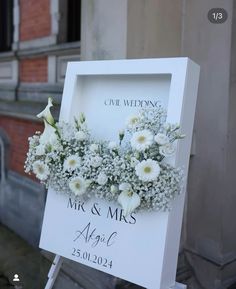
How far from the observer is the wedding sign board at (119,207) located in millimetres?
1788

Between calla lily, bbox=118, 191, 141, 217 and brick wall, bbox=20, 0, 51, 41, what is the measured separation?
3109mm

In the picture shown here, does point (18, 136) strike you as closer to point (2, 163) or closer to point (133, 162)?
point (2, 163)

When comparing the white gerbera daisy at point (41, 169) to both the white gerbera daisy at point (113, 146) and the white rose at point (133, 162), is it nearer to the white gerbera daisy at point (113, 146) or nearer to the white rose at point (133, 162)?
the white gerbera daisy at point (113, 146)

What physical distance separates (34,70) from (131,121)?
3.21 metres

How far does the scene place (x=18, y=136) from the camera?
4918 millimetres

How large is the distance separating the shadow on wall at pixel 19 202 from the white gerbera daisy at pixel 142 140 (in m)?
2.65

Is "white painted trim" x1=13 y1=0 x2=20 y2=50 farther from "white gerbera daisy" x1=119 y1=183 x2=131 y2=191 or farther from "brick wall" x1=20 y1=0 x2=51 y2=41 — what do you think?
"white gerbera daisy" x1=119 y1=183 x2=131 y2=191

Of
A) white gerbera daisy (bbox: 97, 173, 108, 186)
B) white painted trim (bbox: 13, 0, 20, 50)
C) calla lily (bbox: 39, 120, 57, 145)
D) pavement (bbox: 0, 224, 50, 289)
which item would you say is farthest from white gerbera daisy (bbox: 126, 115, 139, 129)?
white painted trim (bbox: 13, 0, 20, 50)

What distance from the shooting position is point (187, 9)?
10.0 feet

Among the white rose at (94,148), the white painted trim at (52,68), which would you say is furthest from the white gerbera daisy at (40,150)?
the white painted trim at (52,68)

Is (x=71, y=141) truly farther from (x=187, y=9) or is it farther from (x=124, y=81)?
(x=187, y=9)

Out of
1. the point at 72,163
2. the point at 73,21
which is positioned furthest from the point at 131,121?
the point at 73,21

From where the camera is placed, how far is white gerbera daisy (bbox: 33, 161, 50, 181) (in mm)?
2025

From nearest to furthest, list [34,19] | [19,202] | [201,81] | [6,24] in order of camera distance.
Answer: [201,81] → [34,19] → [19,202] → [6,24]
